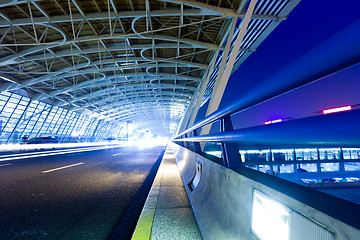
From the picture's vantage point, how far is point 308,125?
88 cm

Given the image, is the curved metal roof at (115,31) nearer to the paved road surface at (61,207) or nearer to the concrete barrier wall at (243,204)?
the paved road surface at (61,207)

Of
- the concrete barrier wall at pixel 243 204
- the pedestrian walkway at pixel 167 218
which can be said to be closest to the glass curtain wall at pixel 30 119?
the pedestrian walkway at pixel 167 218

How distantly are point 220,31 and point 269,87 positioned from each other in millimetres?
18608

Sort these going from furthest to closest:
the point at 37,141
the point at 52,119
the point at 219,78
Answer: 1. the point at 52,119
2. the point at 37,141
3. the point at 219,78

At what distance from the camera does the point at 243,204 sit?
1444 millimetres

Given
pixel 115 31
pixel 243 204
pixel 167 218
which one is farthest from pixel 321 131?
pixel 115 31

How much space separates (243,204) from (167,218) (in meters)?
1.54

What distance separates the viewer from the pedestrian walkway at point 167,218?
219 cm

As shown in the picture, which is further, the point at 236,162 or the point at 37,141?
the point at 37,141

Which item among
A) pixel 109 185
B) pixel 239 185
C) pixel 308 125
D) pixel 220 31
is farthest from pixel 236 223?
pixel 220 31

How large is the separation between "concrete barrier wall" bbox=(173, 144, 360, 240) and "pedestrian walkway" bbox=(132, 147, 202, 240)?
0.17 meters

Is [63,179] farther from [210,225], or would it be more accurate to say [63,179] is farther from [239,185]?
[239,185]

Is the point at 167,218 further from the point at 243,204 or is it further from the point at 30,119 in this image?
the point at 30,119

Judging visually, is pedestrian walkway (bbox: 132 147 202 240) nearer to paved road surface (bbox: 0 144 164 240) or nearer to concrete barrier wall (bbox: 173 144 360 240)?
concrete barrier wall (bbox: 173 144 360 240)
